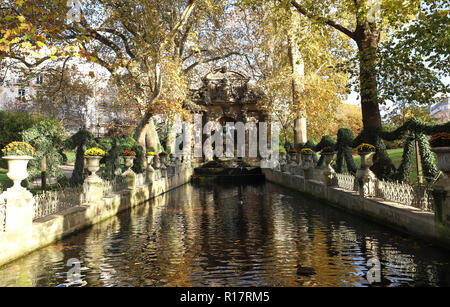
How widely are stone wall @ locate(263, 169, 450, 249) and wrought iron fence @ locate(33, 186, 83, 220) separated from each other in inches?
324

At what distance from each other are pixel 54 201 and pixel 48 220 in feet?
2.94

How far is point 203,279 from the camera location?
5695mm

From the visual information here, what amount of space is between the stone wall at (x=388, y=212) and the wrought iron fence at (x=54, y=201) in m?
8.24

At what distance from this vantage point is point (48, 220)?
27.4 feet

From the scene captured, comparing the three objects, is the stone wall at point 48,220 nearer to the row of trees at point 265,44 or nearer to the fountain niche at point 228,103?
the row of trees at point 265,44

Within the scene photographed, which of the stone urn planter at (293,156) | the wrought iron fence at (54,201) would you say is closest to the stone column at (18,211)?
the wrought iron fence at (54,201)

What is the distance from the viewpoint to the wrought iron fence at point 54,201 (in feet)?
27.9

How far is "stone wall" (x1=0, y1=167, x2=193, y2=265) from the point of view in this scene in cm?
710

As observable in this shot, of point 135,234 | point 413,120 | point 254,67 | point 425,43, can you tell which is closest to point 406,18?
point 425,43

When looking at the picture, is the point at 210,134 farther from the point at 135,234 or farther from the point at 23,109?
the point at 23,109

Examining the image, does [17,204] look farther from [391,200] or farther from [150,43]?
[150,43]

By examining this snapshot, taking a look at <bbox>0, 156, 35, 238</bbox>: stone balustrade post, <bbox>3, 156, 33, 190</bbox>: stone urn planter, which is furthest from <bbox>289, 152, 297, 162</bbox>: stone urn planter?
<bbox>3, 156, 33, 190</bbox>: stone urn planter

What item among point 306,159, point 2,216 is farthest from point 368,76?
point 2,216

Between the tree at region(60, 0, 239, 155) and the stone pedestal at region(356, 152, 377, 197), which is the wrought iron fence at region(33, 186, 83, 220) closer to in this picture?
the tree at region(60, 0, 239, 155)
